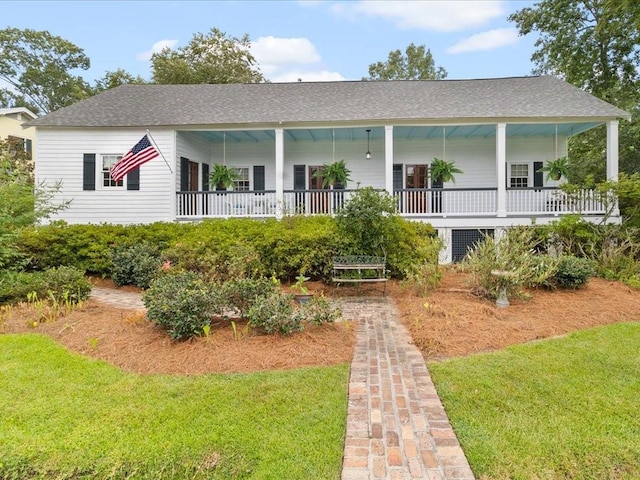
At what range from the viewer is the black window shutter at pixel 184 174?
13.5 meters

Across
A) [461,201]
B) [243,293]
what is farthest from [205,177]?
[243,293]

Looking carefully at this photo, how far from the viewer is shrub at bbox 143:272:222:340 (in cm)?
494

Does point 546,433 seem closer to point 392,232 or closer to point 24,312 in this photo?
point 392,232

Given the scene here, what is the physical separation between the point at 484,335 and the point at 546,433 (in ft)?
7.55

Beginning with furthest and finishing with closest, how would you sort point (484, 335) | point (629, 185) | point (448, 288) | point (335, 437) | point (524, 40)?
point (524, 40) → point (629, 185) → point (448, 288) → point (484, 335) → point (335, 437)

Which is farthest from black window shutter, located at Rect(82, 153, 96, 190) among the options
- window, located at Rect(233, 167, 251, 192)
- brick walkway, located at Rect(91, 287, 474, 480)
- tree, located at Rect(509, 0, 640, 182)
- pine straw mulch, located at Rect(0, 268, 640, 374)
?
tree, located at Rect(509, 0, 640, 182)

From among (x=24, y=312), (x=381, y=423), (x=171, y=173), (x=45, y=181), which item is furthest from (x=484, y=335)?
(x=45, y=181)

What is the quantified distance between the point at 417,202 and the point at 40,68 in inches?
1660

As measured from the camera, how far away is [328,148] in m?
15.4

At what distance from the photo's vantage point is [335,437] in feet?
9.70

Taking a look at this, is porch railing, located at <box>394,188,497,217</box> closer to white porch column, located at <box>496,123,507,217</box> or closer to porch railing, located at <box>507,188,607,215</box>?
white porch column, located at <box>496,123,507,217</box>

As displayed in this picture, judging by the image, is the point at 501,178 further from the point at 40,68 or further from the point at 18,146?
the point at 40,68

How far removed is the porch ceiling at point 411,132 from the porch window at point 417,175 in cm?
118

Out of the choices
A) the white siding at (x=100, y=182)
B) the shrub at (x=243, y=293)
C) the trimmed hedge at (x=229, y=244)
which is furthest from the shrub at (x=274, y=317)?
the white siding at (x=100, y=182)
